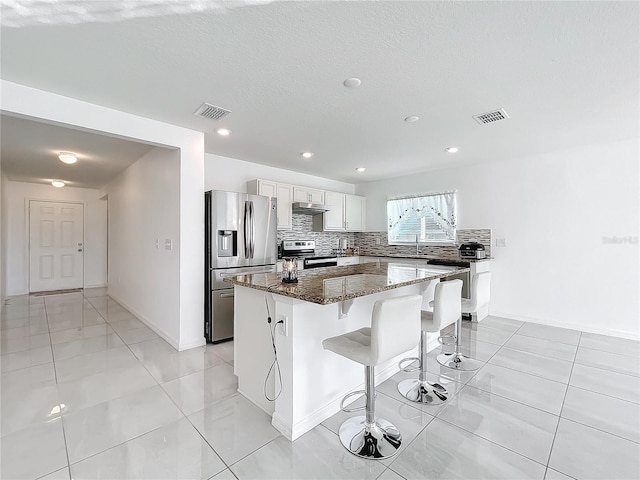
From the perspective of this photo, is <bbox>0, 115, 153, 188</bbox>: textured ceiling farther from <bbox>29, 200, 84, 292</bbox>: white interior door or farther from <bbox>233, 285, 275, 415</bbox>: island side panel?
<bbox>233, 285, 275, 415</bbox>: island side panel

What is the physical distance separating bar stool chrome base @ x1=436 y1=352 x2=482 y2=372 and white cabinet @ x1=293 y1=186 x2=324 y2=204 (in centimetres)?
322

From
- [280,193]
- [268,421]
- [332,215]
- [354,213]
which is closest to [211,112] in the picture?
[280,193]

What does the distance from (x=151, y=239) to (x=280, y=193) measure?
1.97 meters

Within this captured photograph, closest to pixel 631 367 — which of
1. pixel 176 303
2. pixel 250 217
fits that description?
pixel 250 217

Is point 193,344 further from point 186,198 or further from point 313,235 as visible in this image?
point 313,235

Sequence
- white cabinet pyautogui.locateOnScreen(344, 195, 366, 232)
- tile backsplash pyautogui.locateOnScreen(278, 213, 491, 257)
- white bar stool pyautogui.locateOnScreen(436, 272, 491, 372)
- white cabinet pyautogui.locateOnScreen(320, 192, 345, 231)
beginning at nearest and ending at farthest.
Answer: white bar stool pyautogui.locateOnScreen(436, 272, 491, 372) < tile backsplash pyautogui.locateOnScreen(278, 213, 491, 257) < white cabinet pyautogui.locateOnScreen(320, 192, 345, 231) < white cabinet pyautogui.locateOnScreen(344, 195, 366, 232)

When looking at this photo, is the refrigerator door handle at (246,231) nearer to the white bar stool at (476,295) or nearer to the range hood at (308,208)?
the range hood at (308,208)

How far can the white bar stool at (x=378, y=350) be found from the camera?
1.58 metres

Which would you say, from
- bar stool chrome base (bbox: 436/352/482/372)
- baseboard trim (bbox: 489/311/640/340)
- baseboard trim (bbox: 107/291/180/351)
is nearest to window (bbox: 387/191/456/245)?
baseboard trim (bbox: 489/311/640/340)

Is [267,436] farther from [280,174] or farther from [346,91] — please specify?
[280,174]

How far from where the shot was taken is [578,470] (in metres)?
1.53

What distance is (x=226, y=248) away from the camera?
3496 mm

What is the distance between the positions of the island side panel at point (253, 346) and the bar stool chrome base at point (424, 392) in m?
1.05

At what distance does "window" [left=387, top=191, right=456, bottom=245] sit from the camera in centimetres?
509
